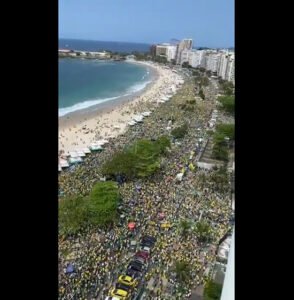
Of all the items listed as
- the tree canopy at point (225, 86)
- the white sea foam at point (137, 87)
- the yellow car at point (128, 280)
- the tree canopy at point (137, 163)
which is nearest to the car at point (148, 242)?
the yellow car at point (128, 280)

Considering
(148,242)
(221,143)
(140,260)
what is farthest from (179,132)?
(140,260)

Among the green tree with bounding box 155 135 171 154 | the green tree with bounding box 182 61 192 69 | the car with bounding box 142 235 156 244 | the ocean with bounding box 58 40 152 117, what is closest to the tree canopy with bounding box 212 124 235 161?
the green tree with bounding box 155 135 171 154

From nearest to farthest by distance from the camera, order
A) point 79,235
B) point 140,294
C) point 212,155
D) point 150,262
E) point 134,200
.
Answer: point 140,294, point 150,262, point 79,235, point 134,200, point 212,155

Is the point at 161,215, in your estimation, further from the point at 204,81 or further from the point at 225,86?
the point at 204,81

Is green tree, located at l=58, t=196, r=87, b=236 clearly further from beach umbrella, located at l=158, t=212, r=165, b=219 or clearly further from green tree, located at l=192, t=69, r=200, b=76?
green tree, located at l=192, t=69, r=200, b=76

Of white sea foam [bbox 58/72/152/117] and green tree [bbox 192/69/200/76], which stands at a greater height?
green tree [bbox 192/69/200/76]
